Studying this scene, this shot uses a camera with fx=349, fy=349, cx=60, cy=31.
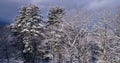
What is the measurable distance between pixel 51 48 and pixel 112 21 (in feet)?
54.8

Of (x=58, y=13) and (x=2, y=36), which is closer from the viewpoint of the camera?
(x=58, y=13)

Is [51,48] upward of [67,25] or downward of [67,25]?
downward

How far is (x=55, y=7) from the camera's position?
62406 mm

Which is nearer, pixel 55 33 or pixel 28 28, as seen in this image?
pixel 55 33

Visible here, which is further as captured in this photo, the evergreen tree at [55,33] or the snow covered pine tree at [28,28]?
the snow covered pine tree at [28,28]

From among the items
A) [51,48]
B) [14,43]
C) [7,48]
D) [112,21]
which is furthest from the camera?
[7,48]

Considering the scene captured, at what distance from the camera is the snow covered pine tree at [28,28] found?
57.5m

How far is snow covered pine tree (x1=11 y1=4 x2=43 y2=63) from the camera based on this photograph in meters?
57.5

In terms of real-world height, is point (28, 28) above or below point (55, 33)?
above

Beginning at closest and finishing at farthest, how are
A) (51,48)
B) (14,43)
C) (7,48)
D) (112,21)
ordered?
(112,21)
(51,48)
(14,43)
(7,48)

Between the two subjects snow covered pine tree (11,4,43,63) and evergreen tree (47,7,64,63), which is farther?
snow covered pine tree (11,4,43,63)

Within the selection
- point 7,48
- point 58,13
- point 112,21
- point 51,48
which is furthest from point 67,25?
point 7,48

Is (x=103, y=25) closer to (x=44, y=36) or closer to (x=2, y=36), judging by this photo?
(x=44, y=36)

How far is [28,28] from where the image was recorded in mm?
59188
